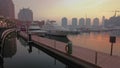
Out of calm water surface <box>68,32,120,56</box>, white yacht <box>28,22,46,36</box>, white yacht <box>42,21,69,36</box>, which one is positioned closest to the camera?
calm water surface <box>68,32,120,56</box>

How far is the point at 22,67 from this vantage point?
1872 centimetres

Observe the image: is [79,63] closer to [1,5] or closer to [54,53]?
[54,53]

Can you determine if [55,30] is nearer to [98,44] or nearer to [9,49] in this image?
[98,44]

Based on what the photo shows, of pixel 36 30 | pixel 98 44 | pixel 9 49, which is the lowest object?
pixel 98 44

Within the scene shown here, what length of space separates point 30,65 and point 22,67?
47.4 inches

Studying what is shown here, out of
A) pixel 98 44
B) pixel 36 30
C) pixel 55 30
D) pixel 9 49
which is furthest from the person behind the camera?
pixel 55 30

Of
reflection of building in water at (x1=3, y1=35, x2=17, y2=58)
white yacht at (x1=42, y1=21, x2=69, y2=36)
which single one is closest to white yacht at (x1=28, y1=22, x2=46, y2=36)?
white yacht at (x1=42, y1=21, x2=69, y2=36)

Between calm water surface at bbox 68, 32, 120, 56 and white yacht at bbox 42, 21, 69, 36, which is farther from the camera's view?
white yacht at bbox 42, 21, 69, 36

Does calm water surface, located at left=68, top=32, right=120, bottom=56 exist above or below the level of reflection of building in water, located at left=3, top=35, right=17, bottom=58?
below

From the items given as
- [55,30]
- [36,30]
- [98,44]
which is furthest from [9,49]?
[55,30]

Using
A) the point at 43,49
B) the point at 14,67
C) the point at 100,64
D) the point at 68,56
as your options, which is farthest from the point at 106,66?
the point at 43,49

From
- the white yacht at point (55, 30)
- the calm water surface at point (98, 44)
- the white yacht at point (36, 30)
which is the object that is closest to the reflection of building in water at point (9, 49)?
the calm water surface at point (98, 44)

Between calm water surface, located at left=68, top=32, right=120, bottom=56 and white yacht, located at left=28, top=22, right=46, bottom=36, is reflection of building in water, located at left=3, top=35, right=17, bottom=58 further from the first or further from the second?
white yacht, located at left=28, top=22, right=46, bottom=36

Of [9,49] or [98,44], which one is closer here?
[9,49]
